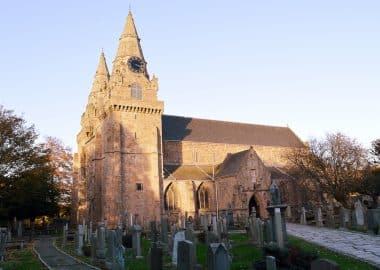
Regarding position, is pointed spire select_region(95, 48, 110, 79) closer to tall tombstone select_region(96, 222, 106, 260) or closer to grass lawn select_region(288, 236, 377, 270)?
tall tombstone select_region(96, 222, 106, 260)

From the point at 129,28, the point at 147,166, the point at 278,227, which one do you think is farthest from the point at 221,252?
the point at 129,28

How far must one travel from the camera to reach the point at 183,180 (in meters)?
41.5

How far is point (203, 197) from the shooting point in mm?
42781

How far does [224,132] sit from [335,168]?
617 inches

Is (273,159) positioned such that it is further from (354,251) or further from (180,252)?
(180,252)

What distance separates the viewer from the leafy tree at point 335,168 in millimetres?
39500

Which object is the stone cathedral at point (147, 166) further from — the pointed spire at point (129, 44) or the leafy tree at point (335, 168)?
the leafy tree at point (335, 168)

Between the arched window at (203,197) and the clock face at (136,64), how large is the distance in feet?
46.8

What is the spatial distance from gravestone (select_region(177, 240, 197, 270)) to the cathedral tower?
29.0 metres

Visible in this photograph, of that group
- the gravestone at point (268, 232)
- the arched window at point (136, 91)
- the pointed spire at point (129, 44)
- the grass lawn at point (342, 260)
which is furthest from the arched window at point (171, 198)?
the grass lawn at point (342, 260)

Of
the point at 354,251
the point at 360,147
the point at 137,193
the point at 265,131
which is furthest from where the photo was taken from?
the point at 265,131

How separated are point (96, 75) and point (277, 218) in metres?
41.0

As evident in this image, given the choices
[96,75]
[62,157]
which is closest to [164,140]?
[96,75]

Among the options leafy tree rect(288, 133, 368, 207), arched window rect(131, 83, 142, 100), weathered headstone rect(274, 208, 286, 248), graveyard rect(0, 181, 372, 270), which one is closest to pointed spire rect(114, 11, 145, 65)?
arched window rect(131, 83, 142, 100)
